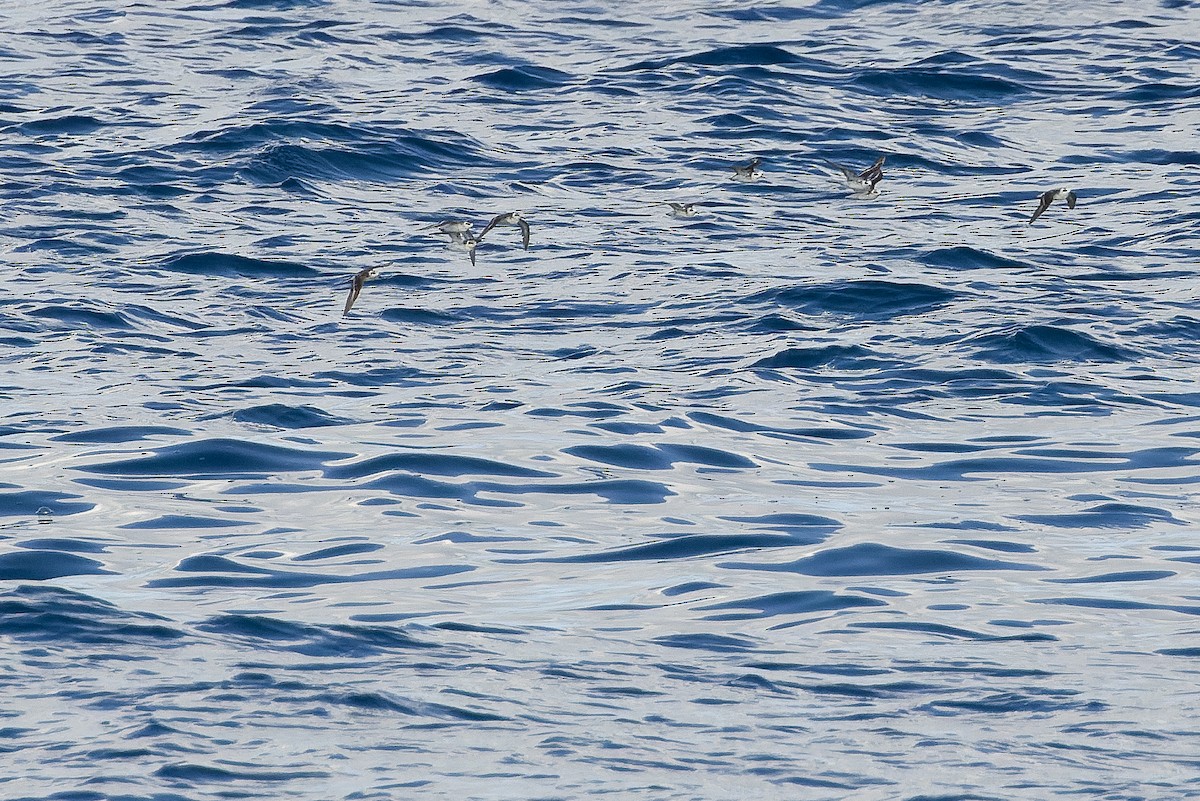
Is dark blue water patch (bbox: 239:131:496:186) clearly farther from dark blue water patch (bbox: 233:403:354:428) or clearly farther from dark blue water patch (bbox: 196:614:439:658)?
dark blue water patch (bbox: 196:614:439:658)

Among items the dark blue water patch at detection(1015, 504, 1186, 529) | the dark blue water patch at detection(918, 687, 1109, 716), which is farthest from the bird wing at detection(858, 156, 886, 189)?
the dark blue water patch at detection(918, 687, 1109, 716)

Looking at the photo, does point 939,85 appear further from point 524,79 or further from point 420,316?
point 420,316

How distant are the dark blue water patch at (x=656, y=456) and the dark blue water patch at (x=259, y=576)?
8.64 ft

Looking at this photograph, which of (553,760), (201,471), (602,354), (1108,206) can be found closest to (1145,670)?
(553,760)

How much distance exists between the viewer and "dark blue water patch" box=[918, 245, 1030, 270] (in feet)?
61.7

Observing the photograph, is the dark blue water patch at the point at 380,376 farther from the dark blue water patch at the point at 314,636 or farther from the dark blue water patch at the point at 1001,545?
the dark blue water patch at the point at 314,636

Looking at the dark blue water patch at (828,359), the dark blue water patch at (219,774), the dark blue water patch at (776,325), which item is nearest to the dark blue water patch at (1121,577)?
the dark blue water patch at (219,774)

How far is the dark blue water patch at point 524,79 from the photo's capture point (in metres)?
26.4

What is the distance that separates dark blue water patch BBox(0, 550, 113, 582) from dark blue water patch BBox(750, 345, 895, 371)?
22.2 feet

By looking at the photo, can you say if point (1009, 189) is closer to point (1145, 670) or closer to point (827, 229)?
point (827, 229)

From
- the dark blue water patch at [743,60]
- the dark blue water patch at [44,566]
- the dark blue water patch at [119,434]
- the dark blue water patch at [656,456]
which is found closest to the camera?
the dark blue water patch at [44,566]

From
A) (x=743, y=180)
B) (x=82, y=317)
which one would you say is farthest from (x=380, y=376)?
(x=743, y=180)

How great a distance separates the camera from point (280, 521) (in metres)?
11.0

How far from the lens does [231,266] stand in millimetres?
18484
